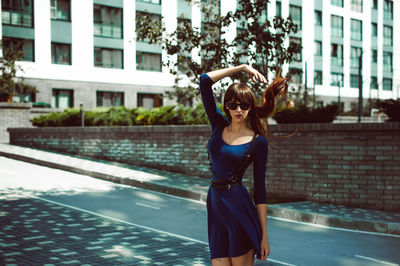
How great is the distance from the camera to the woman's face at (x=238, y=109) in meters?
3.30

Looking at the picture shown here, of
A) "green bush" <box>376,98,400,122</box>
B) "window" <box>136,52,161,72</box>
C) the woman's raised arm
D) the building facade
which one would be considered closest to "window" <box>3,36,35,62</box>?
the building facade

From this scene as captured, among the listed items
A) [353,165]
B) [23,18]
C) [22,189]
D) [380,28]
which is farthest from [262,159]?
[380,28]

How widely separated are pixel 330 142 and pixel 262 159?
25.3 ft

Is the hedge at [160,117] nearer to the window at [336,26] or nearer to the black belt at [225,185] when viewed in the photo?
the black belt at [225,185]

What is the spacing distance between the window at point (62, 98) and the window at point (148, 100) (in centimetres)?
583

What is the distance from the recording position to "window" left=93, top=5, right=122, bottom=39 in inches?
1484

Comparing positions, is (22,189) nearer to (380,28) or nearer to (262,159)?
(262,159)

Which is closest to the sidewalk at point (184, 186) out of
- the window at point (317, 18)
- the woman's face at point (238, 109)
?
→ the woman's face at point (238, 109)

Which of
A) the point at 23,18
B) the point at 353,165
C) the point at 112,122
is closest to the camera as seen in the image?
the point at 353,165

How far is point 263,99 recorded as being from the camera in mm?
3371

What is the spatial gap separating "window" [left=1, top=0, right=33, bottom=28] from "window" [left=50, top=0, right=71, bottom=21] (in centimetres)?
171

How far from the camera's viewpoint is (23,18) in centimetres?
3422

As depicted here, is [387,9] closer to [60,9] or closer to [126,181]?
[60,9]

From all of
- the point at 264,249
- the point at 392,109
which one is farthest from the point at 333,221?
the point at 264,249
